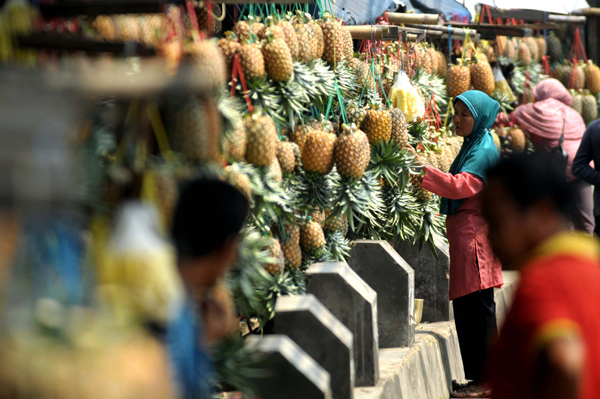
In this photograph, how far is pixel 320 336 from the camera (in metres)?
3.26

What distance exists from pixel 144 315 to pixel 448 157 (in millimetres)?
4772

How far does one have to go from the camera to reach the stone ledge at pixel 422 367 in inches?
156

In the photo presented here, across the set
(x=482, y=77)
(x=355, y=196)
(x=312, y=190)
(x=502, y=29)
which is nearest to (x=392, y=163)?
(x=355, y=196)

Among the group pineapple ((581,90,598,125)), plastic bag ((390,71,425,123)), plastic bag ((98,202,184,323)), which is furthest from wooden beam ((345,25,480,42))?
pineapple ((581,90,598,125))

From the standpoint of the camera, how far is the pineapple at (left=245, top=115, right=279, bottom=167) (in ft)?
11.4

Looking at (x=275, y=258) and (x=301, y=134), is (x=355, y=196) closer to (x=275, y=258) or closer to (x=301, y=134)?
Answer: (x=301, y=134)

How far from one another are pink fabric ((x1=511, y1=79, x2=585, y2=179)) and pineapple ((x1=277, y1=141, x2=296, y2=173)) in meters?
5.51

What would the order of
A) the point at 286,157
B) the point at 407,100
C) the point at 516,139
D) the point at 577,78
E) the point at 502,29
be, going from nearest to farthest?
the point at 286,157, the point at 407,100, the point at 502,29, the point at 516,139, the point at 577,78

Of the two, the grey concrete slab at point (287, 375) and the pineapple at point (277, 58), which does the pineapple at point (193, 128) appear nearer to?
the grey concrete slab at point (287, 375)

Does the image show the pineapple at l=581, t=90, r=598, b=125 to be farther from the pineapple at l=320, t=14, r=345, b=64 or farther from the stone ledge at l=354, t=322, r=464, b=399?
the pineapple at l=320, t=14, r=345, b=64

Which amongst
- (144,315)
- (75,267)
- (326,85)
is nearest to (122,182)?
(75,267)

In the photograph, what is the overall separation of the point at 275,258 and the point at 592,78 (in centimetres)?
890

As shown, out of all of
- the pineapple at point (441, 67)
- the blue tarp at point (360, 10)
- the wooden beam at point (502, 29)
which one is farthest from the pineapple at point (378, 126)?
the wooden beam at point (502, 29)

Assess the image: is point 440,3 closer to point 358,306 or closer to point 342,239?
point 342,239
